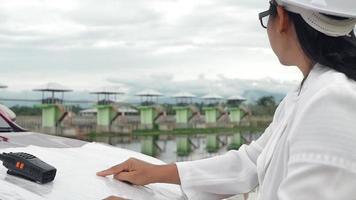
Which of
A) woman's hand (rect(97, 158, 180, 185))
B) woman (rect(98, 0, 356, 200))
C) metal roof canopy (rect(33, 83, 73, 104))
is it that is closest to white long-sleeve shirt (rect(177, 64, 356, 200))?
woman (rect(98, 0, 356, 200))

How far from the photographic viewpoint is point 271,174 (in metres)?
0.76

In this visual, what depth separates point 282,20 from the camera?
787 millimetres

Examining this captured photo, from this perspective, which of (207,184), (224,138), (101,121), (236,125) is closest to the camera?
(207,184)

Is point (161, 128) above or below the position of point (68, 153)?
below

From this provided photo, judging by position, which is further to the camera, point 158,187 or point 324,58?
point 158,187

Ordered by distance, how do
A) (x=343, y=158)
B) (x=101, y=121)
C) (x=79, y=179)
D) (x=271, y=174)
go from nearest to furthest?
(x=343, y=158) → (x=271, y=174) → (x=79, y=179) → (x=101, y=121)

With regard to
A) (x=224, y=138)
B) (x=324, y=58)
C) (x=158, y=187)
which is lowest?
(x=224, y=138)

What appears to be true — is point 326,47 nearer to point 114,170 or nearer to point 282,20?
point 282,20

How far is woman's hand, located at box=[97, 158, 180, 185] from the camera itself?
109cm

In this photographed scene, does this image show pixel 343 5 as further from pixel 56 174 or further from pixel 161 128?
pixel 161 128

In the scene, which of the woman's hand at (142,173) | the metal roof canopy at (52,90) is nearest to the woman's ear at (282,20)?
the woman's hand at (142,173)

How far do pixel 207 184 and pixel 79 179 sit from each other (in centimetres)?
29

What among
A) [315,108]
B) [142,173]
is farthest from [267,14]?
[142,173]

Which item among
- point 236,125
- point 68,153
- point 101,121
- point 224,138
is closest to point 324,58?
point 68,153
